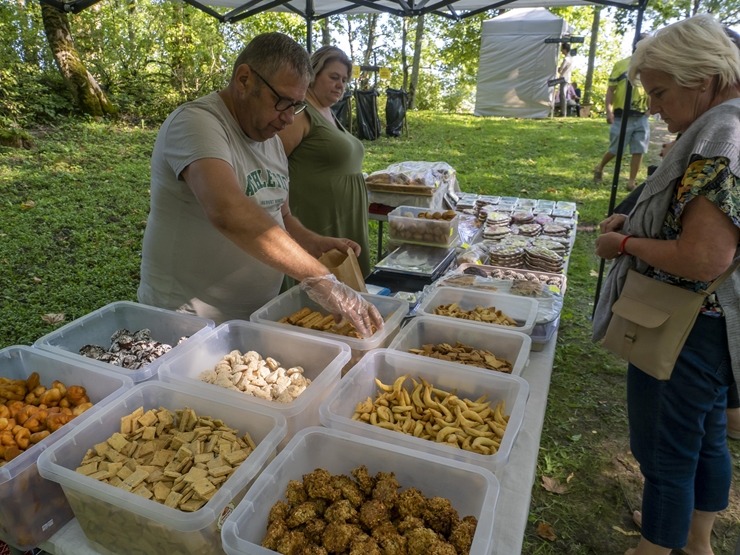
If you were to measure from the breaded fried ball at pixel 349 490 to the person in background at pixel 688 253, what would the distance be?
3.30 feet

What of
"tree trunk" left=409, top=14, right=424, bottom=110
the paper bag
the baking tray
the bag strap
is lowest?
the baking tray

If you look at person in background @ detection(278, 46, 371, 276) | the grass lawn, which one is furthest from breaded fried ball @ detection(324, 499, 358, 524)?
person in background @ detection(278, 46, 371, 276)

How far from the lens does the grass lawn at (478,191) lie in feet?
7.55

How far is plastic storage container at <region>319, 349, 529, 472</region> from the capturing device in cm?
105

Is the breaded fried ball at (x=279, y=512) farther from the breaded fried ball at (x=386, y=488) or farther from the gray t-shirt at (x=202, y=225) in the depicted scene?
the gray t-shirt at (x=202, y=225)

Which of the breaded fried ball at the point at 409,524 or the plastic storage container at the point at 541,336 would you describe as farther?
the plastic storage container at the point at 541,336

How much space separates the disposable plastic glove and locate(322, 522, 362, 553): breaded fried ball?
24.6 inches

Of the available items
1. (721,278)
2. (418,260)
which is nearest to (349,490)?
(721,278)

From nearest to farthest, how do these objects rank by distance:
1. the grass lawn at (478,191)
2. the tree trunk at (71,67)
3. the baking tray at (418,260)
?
the grass lawn at (478,191) < the baking tray at (418,260) < the tree trunk at (71,67)

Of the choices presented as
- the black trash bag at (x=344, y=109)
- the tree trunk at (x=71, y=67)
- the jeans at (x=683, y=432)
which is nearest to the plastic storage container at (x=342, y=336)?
the jeans at (x=683, y=432)

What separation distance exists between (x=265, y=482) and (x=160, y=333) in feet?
2.68

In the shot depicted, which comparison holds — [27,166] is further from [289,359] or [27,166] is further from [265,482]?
[265,482]

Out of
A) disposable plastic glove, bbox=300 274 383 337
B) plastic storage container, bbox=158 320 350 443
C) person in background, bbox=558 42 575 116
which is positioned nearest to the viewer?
plastic storage container, bbox=158 320 350 443

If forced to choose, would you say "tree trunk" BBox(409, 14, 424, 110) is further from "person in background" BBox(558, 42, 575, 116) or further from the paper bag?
the paper bag
